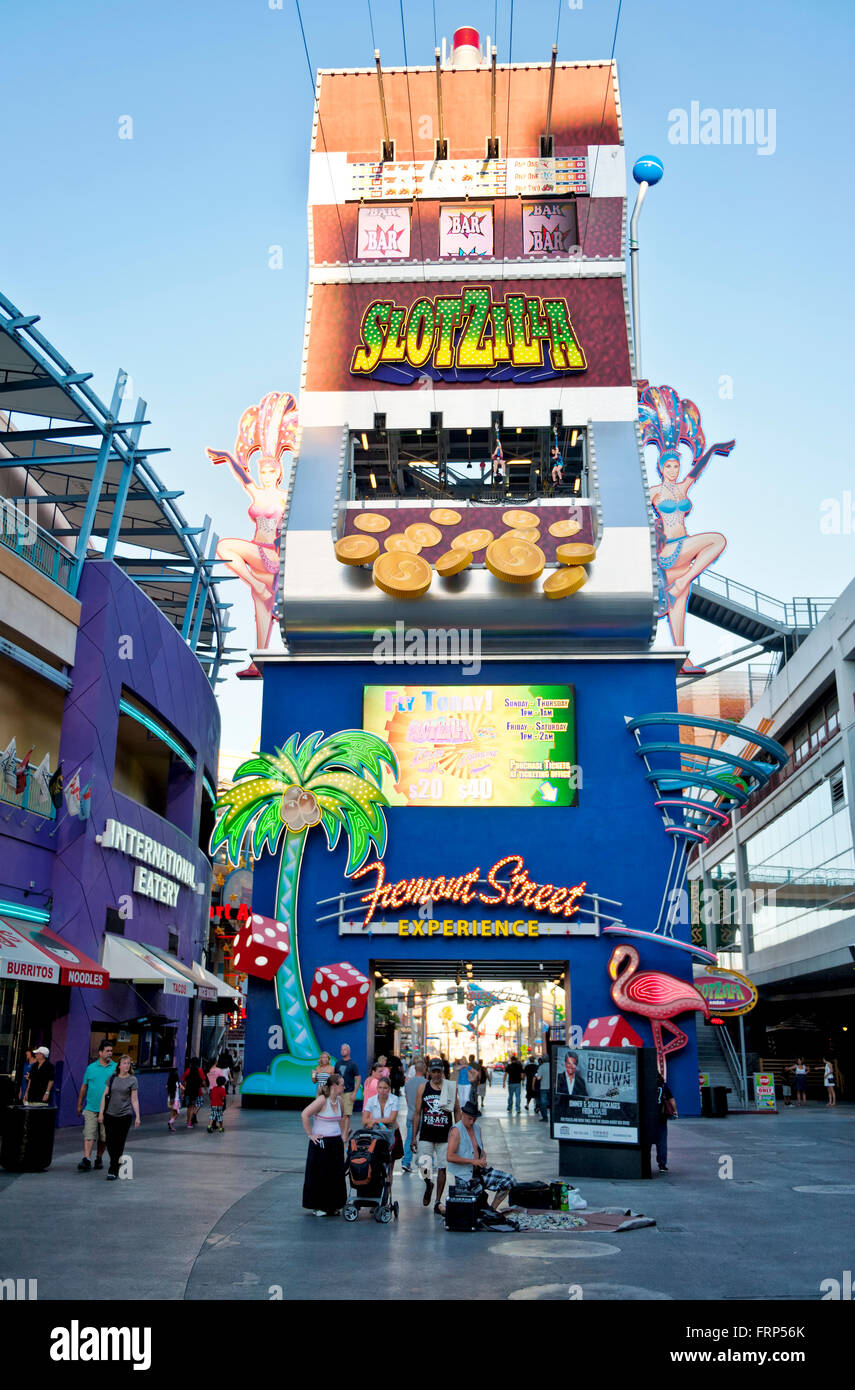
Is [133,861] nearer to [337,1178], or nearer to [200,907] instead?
[200,907]

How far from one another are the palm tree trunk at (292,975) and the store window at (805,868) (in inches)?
664

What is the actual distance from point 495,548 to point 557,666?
3808mm

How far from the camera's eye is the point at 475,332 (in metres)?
37.4

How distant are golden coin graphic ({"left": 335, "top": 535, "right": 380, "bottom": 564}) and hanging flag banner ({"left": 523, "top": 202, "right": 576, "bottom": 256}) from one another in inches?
471

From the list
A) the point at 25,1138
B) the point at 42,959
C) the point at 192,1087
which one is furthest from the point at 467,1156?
the point at 192,1087

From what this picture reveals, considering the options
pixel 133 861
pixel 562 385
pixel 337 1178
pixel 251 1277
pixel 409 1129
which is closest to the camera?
pixel 251 1277

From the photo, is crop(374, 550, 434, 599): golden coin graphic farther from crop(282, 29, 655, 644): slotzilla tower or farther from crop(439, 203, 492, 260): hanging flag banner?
crop(439, 203, 492, 260): hanging flag banner

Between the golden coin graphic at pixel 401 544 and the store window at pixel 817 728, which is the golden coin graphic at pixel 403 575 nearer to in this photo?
the golden coin graphic at pixel 401 544

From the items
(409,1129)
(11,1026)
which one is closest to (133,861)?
(11,1026)

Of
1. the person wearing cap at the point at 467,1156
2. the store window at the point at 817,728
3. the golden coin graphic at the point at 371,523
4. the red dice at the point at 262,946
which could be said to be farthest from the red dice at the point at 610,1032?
the person wearing cap at the point at 467,1156

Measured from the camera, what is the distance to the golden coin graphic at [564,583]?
107ft

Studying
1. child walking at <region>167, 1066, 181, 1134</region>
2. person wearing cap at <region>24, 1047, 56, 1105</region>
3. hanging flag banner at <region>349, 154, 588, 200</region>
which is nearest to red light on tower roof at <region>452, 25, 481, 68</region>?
hanging flag banner at <region>349, 154, 588, 200</region>

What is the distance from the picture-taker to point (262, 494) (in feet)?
120
